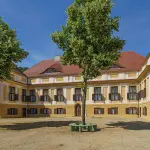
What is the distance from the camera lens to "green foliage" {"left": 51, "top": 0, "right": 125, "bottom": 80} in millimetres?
19359

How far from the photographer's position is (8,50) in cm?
2092

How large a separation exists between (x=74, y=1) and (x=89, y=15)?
2159mm

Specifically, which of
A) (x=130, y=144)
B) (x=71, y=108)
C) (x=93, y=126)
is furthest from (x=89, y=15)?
(x=71, y=108)

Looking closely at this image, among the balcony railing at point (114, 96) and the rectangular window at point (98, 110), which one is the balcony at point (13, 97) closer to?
the rectangular window at point (98, 110)

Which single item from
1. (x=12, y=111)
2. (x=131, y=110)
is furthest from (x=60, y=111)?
(x=131, y=110)

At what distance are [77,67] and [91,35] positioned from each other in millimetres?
24442

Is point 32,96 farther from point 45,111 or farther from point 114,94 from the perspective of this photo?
point 114,94

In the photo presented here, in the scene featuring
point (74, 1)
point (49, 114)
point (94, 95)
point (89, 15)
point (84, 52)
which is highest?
point (74, 1)

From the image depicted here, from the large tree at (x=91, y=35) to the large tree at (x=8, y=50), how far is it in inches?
120

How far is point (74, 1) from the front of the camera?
20.6m

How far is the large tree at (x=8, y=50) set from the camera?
2059 cm

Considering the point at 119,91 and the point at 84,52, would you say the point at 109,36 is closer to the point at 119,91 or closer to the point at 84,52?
the point at 84,52

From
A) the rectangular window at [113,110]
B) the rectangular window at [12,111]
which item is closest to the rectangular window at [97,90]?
the rectangular window at [113,110]

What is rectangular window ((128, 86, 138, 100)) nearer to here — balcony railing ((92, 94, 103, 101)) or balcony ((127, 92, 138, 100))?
balcony ((127, 92, 138, 100))
